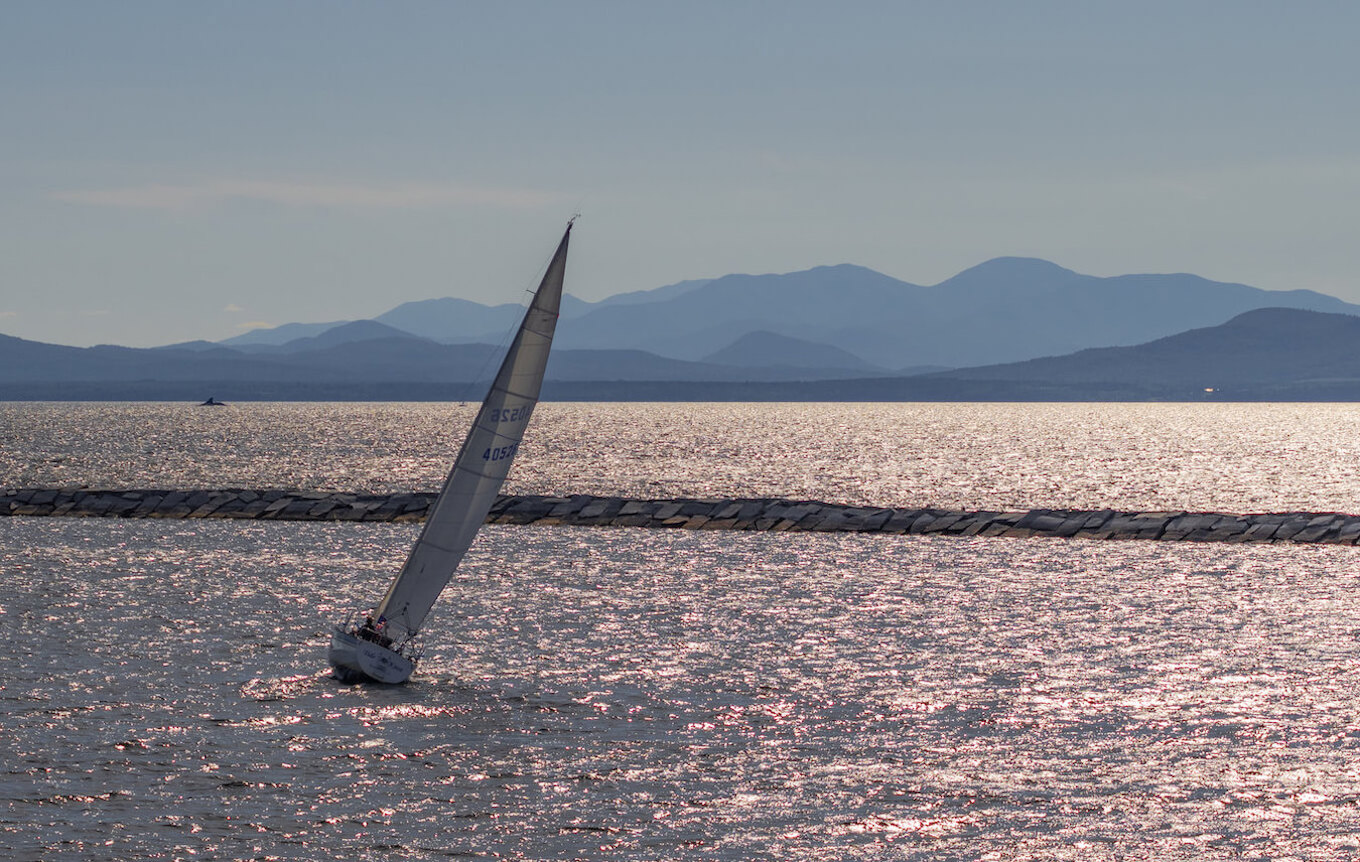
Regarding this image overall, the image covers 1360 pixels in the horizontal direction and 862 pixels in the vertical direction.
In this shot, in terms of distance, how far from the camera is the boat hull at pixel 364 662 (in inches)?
1331

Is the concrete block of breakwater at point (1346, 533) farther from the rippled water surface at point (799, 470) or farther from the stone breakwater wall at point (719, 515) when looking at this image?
the rippled water surface at point (799, 470)

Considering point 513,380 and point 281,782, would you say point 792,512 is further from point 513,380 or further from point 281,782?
point 281,782

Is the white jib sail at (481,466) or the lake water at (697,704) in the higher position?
the white jib sail at (481,466)

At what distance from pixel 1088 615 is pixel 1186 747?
672 inches

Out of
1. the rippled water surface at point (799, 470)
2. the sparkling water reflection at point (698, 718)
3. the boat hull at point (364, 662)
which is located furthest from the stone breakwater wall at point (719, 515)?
the boat hull at point (364, 662)

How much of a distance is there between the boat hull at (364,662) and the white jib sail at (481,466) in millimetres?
868

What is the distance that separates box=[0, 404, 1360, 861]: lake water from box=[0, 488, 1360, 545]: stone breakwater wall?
13.7ft

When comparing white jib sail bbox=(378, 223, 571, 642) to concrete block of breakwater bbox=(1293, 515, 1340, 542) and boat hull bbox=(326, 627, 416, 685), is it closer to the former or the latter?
boat hull bbox=(326, 627, 416, 685)

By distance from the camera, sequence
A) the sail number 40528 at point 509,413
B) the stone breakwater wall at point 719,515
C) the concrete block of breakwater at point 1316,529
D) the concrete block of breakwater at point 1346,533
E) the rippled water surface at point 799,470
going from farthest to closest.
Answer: the rippled water surface at point 799,470 → the stone breakwater wall at point 719,515 → the concrete block of breakwater at point 1316,529 → the concrete block of breakwater at point 1346,533 → the sail number 40528 at point 509,413

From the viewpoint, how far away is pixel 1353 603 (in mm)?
47188

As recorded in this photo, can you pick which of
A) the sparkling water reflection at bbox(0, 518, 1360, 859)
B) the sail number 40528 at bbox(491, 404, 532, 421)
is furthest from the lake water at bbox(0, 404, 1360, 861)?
the sail number 40528 at bbox(491, 404, 532, 421)

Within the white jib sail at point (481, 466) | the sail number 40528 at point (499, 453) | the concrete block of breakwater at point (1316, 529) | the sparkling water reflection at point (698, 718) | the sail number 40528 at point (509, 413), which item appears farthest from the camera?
the concrete block of breakwater at point (1316, 529)

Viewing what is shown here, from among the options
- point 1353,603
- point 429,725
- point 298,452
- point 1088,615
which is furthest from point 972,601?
point 298,452

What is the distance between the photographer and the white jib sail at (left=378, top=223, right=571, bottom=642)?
33.1 meters
